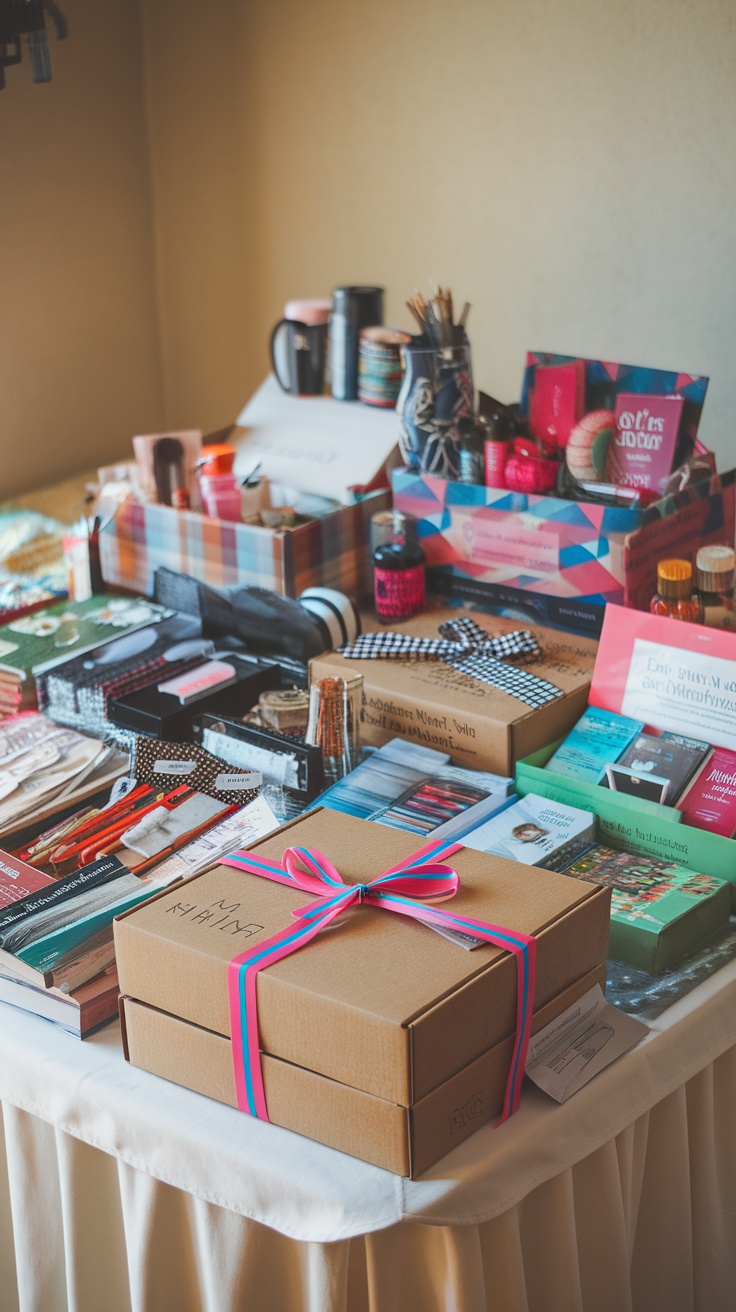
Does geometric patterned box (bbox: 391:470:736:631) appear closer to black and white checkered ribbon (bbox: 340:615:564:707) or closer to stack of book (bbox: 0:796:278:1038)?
black and white checkered ribbon (bbox: 340:615:564:707)

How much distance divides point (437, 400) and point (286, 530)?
12.6 inches

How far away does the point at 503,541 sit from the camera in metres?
1.88

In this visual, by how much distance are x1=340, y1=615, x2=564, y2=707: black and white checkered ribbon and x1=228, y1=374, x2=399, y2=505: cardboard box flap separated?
408mm

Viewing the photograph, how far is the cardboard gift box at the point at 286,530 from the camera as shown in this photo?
1.93 meters

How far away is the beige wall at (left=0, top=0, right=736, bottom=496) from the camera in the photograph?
2305 millimetres

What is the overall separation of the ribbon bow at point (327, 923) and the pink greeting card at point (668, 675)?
19.1 inches

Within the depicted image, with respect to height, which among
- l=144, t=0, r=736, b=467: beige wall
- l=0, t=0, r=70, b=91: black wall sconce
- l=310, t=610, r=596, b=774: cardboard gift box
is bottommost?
l=310, t=610, r=596, b=774: cardboard gift box

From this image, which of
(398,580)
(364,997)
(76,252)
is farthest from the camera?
(76,252)

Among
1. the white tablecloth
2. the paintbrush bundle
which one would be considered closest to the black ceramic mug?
the paintbrush bundle

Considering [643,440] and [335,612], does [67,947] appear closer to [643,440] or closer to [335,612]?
[335,612]

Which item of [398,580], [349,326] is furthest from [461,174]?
[398,580]

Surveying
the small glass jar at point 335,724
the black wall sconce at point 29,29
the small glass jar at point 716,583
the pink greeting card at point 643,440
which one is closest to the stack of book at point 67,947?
the small glass jar at point 335,724

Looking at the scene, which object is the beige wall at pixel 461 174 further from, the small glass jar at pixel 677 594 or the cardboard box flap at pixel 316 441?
the small glass jar at pixel 677 594

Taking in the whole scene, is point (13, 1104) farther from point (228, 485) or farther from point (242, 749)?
point (228, 485)
